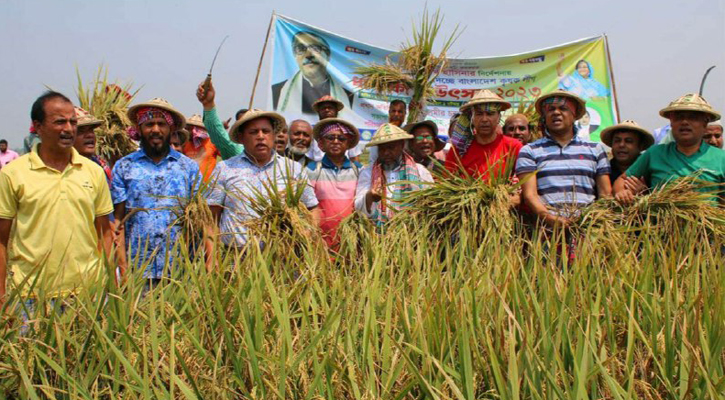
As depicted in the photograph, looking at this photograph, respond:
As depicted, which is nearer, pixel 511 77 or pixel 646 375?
pixel 646 375

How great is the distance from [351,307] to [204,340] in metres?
0.43

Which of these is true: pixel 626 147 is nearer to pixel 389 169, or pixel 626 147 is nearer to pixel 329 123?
pixel 389 169

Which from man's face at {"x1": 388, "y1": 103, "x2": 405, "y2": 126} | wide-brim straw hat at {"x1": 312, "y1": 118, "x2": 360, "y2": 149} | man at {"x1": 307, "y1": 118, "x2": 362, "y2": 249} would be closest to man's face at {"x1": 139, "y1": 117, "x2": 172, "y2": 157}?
man at {"x1": 307, "y1": 118, "x2": 362, "y2": 249}

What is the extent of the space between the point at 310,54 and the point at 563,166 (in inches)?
167

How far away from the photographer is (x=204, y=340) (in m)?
1.72

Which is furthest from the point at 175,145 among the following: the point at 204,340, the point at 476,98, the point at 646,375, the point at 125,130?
the point at 646,375

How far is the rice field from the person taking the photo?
1383mm

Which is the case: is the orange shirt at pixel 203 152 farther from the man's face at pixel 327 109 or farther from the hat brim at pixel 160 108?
the hat brim at pixel 160 108

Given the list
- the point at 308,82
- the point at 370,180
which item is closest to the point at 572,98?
the point at 370,180

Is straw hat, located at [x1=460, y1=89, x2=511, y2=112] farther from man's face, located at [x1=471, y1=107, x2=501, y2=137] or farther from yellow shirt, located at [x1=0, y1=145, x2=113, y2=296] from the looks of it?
yellow shirt, located at [x1=0, y1=145, x2=113, y2=296]

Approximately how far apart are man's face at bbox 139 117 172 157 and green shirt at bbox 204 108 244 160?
0.53m

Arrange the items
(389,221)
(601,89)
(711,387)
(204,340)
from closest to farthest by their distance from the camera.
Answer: (711,387), (204,340), (389,221), (601,89)

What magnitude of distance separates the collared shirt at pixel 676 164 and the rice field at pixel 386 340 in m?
1.36

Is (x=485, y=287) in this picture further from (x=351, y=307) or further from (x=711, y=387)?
(x=711, y=387)
